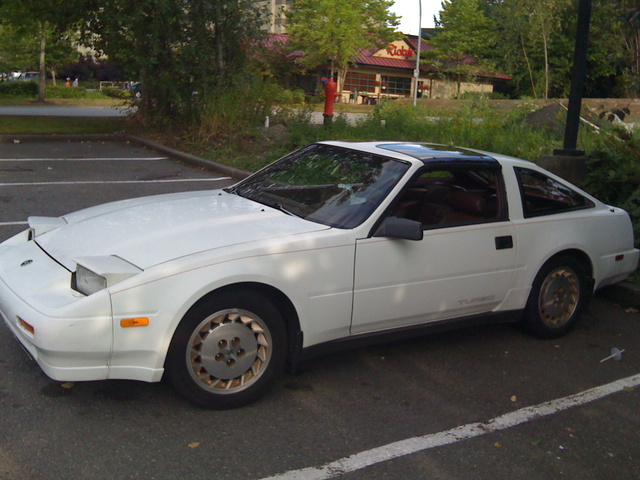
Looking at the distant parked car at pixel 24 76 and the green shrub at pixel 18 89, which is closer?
the green shrub at pixel 18 89

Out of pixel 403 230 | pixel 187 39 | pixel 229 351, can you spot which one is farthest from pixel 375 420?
pixel 187 39

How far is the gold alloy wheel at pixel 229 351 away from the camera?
4027 millimetres

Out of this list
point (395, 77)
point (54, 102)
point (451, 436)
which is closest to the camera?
point (451, 436)

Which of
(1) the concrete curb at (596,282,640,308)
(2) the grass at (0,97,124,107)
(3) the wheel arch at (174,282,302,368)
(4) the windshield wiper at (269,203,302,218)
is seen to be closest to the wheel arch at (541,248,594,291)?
(1) the concrete curb at (596,282,640,308)

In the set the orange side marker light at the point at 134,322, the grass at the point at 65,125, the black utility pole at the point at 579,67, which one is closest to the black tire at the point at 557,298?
the orange side marker light at the point at 134,322

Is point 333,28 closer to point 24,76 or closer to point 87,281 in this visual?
point 24,76

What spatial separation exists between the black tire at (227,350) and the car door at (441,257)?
623 mm

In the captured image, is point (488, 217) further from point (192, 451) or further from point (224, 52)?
point (224, 52)

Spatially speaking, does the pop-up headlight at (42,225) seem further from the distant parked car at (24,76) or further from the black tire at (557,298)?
the distant parked car at (24,76)

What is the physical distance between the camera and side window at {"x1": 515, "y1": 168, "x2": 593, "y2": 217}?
215 inches

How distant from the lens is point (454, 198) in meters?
5.34

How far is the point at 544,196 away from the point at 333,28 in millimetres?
55857

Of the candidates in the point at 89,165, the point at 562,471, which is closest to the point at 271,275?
the point at 562,471

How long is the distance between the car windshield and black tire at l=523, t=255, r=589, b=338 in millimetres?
1498
